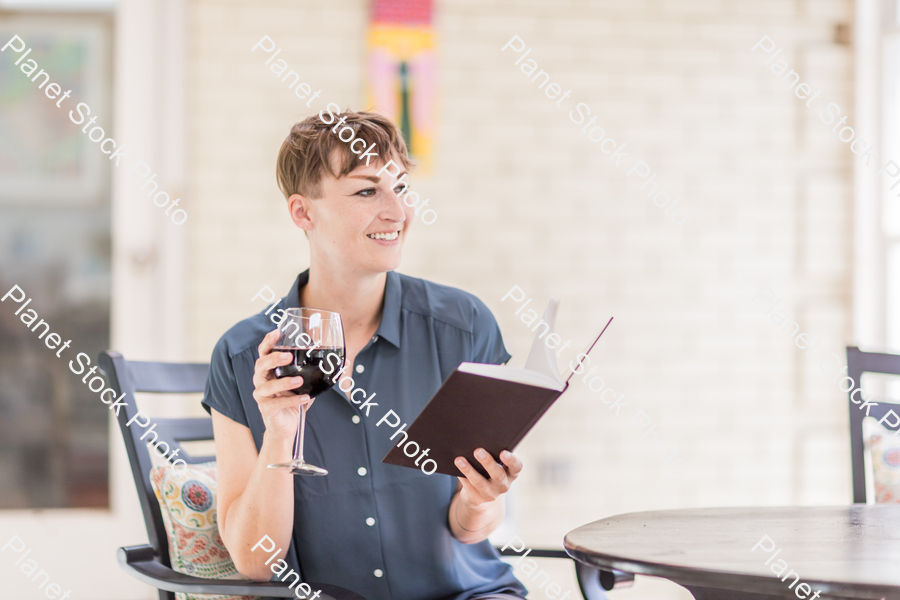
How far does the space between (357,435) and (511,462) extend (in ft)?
1.34

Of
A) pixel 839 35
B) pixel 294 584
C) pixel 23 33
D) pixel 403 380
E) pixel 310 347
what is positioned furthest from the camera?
pixel 839 35

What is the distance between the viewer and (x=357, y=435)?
1.58 m

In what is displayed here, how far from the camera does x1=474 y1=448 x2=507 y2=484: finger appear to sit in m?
1.27

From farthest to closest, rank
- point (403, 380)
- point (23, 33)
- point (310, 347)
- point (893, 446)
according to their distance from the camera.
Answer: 1. point (23, 33)
2. point (893, 446)
3. point (403, 380)
4. point (310, 347)

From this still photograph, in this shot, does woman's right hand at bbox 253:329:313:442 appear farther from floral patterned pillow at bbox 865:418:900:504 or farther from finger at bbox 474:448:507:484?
floral patterned pillow at bbox 865:418:900:504

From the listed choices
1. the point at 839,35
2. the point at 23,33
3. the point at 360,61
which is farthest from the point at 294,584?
the point at 839,35

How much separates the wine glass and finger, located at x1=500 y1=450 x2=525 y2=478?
0.29 meters

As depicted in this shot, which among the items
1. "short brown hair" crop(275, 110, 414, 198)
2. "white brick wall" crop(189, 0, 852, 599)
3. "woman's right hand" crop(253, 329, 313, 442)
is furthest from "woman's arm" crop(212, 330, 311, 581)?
"white brick wall" crop(189, 0, 852, 599)

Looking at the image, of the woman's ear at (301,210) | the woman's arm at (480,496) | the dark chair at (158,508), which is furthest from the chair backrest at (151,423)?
the woman's arm at (480,496)

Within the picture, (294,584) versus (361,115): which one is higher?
(361,115)

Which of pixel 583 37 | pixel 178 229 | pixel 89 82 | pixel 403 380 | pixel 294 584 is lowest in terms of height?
pixel 294 584

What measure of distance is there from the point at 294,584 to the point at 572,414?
1.92 meters

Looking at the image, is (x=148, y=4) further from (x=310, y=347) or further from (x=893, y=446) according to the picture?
(x=893, y=446)

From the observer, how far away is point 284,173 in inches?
65.8
